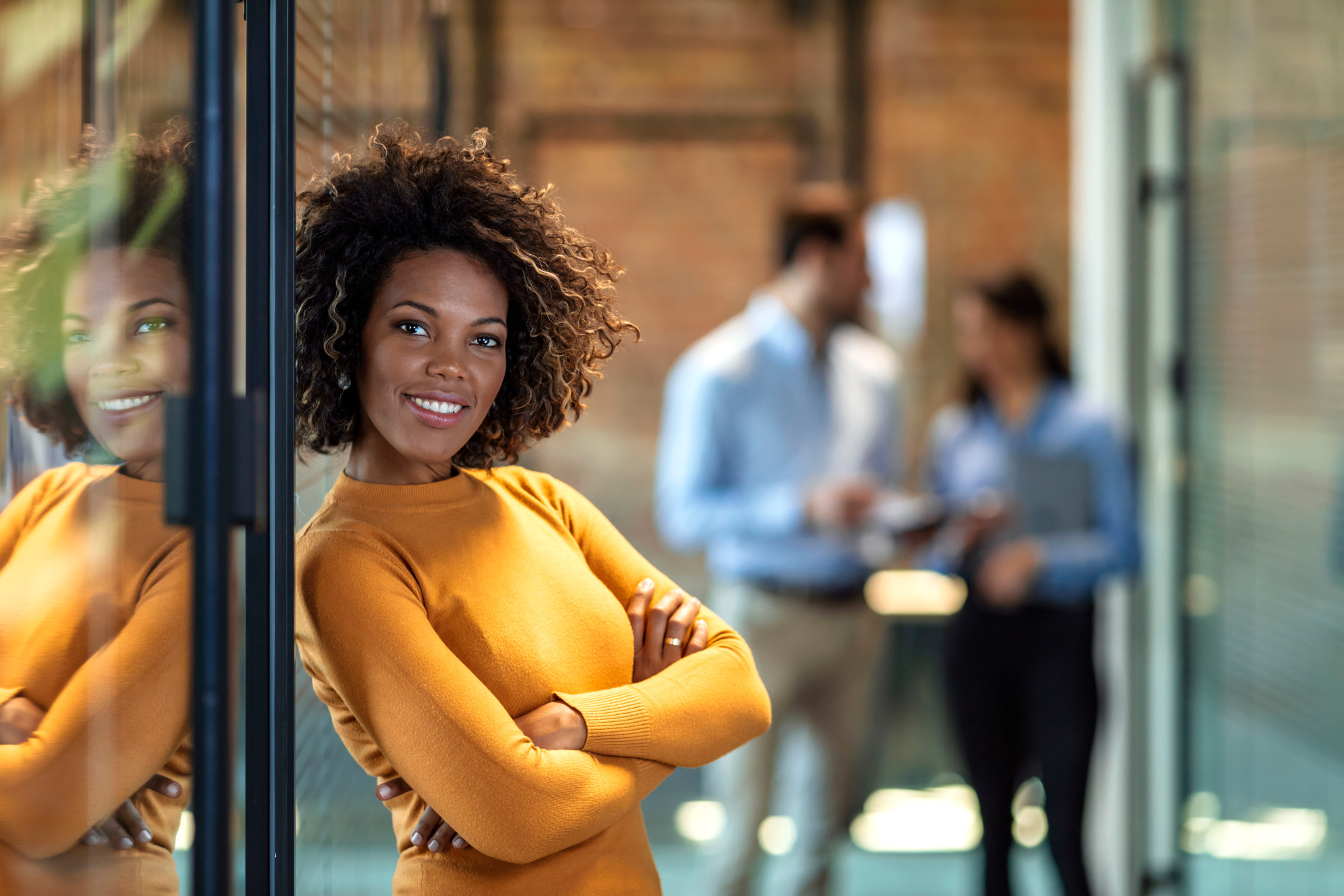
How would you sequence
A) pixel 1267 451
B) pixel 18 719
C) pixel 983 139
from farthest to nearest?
1. pixel 983 139
2. pixel 1267 451
3. pixel 18 719

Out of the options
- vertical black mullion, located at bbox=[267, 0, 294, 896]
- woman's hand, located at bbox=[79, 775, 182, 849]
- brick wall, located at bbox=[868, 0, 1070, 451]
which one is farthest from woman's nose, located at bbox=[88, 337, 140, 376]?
brick wall, located at bbox=[868, 0, 1070, 451]

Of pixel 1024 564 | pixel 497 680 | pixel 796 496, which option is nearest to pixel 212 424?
pixel 497 680

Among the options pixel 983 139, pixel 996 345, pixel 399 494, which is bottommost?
pixel 399 494

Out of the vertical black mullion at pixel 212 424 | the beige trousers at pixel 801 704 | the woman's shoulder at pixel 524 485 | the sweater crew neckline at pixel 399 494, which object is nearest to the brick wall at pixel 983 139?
the beige trousers at pixel 801 704

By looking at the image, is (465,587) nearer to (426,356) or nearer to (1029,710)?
(426,356)

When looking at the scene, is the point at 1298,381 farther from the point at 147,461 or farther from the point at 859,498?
the point at 147,461

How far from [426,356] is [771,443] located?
1593 mm

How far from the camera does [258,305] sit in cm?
83

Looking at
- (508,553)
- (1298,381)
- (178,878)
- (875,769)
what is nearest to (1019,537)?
(1298,381)

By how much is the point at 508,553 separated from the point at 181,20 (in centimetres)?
43

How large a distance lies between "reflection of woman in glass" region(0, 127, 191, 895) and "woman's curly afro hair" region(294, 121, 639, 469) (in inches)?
4.9

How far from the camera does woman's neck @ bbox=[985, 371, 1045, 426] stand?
7.91 feet

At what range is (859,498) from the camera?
2.26 m

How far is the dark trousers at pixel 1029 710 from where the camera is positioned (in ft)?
7.36
